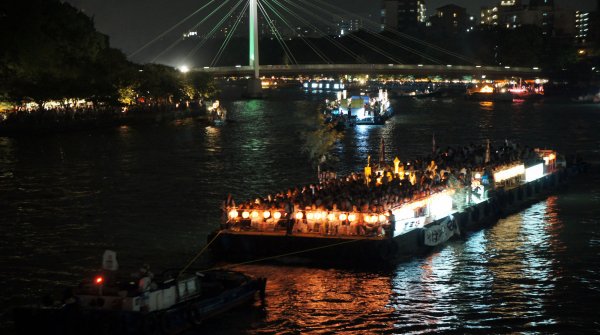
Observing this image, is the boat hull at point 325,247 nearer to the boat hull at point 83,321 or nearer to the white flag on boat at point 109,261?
the white flag on boat at point 109,261

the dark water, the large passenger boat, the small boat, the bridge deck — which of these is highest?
the bridge deck

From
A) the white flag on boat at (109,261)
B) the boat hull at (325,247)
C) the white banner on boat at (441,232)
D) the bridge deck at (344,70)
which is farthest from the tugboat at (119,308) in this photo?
the bridge deck at (344,70)

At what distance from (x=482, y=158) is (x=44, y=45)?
47964 mm

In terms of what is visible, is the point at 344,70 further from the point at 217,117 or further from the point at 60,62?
the point at 60,62

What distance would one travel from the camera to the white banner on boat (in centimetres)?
2573

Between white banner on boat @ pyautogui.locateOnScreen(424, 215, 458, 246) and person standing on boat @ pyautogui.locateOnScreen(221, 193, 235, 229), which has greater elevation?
person standing on boat @ pyautogui.locateOnScreen(221, 193, 235, 229)

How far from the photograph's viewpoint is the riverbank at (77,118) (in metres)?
68.3

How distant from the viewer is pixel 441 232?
87.0 ft

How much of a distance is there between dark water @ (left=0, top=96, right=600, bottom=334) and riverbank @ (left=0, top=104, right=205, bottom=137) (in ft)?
29.8

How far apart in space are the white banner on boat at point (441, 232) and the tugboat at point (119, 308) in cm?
874

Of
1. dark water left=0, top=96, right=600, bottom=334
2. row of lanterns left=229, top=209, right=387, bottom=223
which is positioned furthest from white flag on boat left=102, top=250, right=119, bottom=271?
row of lanterns left=229, top=209, right=387, bottom=223

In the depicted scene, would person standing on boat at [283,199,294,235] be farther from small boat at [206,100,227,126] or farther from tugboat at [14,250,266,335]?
small boat at [206,100,227,126]

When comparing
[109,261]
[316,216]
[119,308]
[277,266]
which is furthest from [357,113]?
[119,308]

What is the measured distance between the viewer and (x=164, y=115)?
89.8 m
